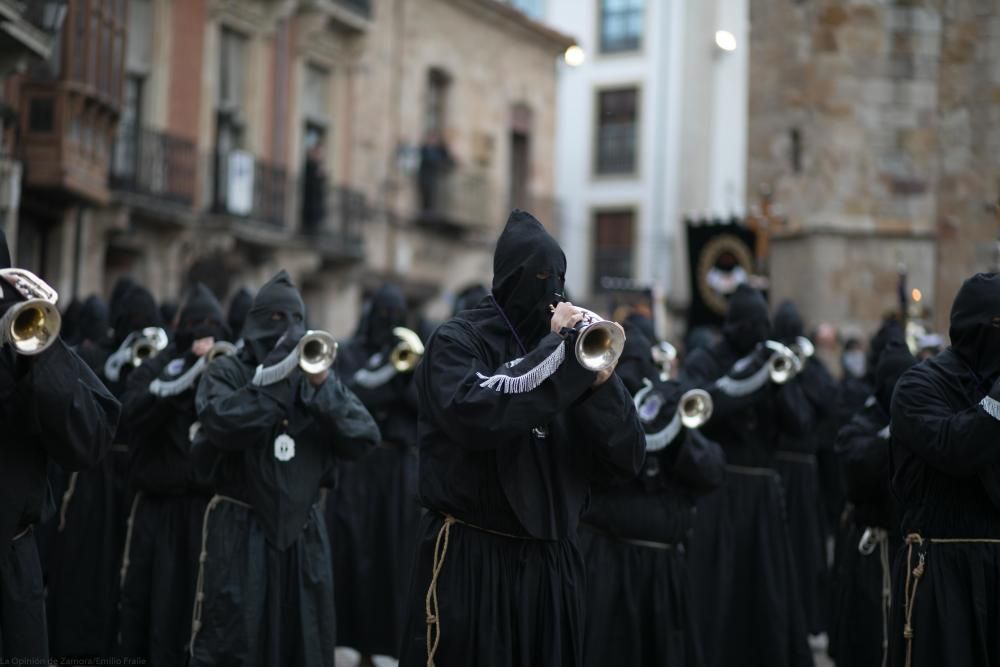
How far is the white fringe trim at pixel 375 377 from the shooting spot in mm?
11836

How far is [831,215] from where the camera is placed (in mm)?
20219

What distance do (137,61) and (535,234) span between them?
20.2 metres

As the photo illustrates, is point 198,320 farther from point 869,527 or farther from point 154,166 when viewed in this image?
point 154,166

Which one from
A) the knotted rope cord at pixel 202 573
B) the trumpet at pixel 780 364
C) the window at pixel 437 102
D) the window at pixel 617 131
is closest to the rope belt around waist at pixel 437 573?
the knotted rope cord at pixel 202 573

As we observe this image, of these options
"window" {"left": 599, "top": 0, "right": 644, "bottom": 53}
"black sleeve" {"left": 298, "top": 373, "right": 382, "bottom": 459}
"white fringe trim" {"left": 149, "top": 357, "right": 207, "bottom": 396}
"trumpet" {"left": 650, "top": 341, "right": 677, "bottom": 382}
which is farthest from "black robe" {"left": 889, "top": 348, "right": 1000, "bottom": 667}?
"window" {"left": 599, "top": 0, "right": 644, "bottom": 53}

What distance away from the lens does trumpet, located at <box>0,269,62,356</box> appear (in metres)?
5.77

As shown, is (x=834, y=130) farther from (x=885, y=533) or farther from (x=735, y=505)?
(x=885, y=533)

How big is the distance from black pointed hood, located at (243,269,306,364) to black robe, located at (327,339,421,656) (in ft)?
10.5

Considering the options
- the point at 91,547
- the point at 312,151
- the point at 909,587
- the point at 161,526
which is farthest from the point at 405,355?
the point at 312,151

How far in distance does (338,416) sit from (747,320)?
340 centimetres

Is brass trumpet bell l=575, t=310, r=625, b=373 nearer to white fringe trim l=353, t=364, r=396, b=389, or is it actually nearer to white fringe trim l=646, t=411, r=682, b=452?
white fringe trim l=646, t=411, r=682, b=452

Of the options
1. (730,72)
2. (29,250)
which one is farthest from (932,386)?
(730,72)

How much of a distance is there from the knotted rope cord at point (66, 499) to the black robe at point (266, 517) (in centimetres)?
271

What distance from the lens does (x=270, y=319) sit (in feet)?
27.8
